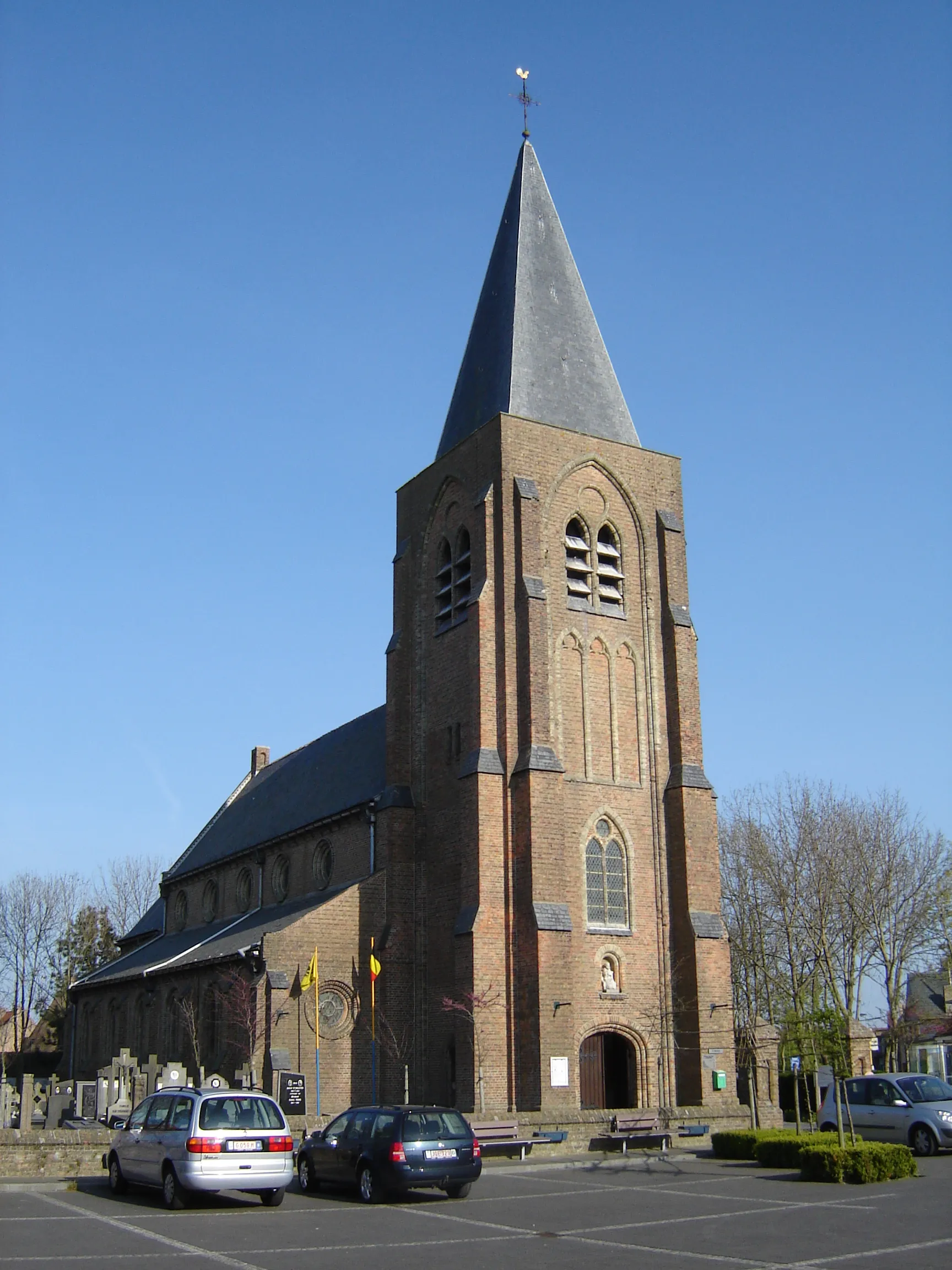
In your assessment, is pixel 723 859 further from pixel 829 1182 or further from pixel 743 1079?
pixel 829 1182

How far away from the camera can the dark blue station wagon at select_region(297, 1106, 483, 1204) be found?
17.3 metres

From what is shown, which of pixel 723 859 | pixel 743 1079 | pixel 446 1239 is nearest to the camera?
pixel 446 1239

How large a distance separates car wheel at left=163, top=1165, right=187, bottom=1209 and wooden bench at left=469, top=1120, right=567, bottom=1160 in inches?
289

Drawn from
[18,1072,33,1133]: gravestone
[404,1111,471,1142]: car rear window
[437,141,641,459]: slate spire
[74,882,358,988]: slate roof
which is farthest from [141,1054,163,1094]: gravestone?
[437,141,641,459]: slate spire

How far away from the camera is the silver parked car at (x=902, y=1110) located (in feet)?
74.1

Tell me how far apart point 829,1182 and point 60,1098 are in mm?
18409

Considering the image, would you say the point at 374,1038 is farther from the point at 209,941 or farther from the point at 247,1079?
the point at 209,941

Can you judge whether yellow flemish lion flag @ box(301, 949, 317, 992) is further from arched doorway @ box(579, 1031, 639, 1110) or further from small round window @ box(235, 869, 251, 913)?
small round window @ box(235, 869, 251, 913)

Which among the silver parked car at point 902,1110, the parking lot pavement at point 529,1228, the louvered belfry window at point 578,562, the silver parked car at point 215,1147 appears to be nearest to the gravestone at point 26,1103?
the parking lot pavement at point 529,1228

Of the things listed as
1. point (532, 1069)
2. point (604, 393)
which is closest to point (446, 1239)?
point (532, 1069)

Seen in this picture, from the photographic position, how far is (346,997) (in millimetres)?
32656

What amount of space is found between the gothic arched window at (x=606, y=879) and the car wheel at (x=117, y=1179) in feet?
47.0

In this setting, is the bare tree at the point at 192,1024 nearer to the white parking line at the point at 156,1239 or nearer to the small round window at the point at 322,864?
the small round window at the point at 322,864

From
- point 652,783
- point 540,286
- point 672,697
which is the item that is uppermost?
point 540,286
